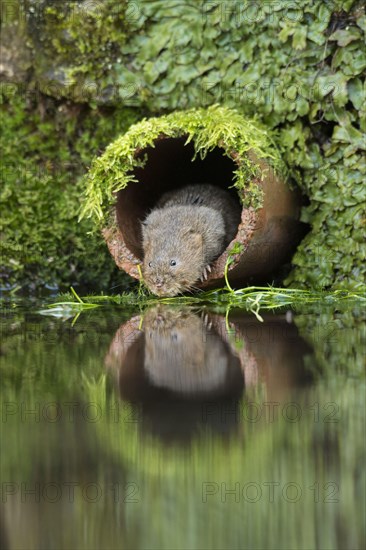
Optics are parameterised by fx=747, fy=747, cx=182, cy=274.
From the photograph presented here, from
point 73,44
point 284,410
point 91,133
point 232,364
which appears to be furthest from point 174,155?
point 284,410

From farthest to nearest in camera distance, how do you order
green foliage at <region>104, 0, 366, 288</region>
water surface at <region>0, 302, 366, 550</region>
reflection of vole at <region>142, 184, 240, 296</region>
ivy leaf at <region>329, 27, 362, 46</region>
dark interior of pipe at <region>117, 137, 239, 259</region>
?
dark interior of pipe at <region>117, 137, 239, 259</region>
green foliage at <region>104, 0, 366, 288</region>
ivy leaf at <region>329, 27, 362, 46</region>
reflection of vole at <region>142, 184, 240, 296</region>
water surface at <region>0, 302, 366, 550</region>

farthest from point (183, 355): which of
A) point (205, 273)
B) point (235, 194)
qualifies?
point (235, 194)

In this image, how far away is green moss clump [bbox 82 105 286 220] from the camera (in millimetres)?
5734

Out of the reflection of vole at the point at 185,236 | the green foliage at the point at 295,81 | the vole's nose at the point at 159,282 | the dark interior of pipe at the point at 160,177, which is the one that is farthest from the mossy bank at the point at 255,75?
the vole's nose at the point at 159,282

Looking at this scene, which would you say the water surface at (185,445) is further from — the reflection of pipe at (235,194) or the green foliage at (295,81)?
the green foliage at (295,81)

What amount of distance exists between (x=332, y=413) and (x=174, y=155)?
173 inches

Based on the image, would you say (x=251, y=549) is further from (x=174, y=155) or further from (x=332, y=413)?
(x=174, y=155)

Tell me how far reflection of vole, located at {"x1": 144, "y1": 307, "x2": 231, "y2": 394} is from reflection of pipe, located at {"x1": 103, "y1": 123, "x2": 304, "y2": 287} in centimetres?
96

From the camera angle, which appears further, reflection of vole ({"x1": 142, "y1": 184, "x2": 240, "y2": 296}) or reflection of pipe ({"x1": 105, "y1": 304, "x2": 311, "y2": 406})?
reflection of vole ({"x1": 142, "y1": 184, "x2": 240, "y2": 296})

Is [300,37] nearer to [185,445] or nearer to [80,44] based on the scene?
[80,44]

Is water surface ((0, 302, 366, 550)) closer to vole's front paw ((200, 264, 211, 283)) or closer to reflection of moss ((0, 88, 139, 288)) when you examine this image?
vole's front paw ((200, 264, 211, 283))

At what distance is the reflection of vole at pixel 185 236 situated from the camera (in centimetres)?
584

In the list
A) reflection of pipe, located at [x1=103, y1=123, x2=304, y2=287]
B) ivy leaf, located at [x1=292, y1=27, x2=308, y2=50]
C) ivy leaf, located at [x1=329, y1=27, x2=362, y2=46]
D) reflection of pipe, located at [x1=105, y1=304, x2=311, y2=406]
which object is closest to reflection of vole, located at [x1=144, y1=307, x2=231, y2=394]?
reflection of pipe, located at [x1=105, y1=304, x2=311, y2=406]

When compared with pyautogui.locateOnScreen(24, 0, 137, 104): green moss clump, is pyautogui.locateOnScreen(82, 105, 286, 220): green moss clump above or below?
below
